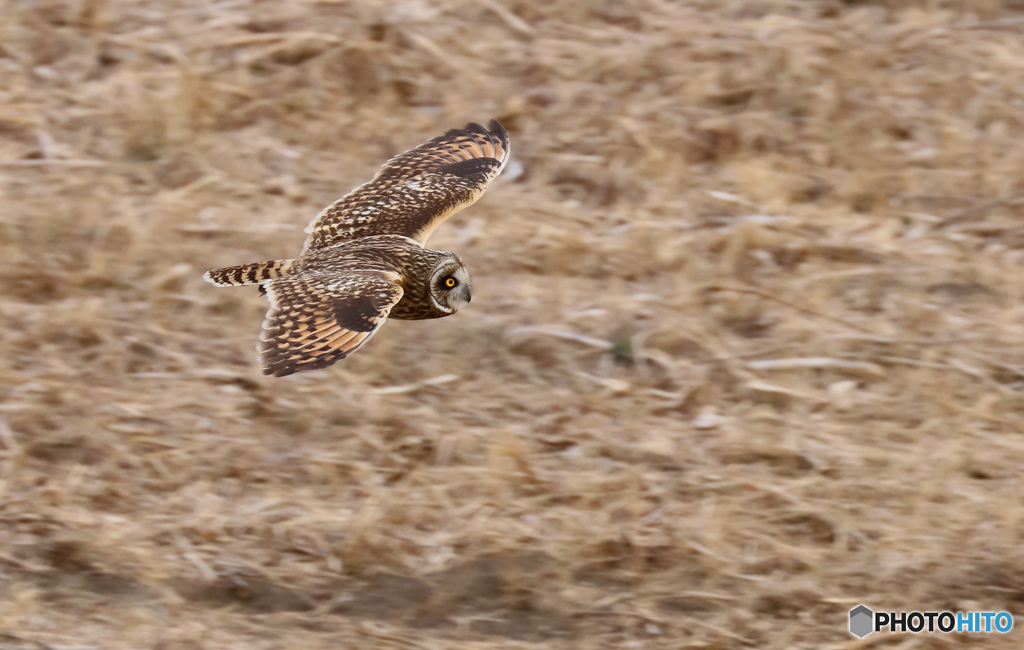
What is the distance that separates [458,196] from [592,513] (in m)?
1.53

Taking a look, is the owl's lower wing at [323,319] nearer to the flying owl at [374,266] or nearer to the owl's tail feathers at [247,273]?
the flying owl at [374,266]

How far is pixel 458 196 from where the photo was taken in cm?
454

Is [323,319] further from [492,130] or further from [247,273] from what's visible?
[492,130]

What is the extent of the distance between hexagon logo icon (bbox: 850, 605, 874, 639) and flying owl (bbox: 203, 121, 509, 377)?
208 centimetres

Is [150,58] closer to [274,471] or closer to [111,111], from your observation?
[111,111]

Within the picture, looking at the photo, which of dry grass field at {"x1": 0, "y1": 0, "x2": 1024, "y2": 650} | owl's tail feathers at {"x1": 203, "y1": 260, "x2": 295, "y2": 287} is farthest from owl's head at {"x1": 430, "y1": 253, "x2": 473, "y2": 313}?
dry grass field at {"x1": 0, "y1": 0, "x2": 1024, "y2": 650}

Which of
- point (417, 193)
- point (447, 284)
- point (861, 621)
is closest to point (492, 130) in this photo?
point (417, 193)

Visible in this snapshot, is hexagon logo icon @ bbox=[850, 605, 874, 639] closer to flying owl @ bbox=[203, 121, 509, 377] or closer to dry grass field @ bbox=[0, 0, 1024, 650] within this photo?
dry grass field @ bbox=[0, 0, 1024, 650]

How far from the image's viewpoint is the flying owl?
354 centimetres

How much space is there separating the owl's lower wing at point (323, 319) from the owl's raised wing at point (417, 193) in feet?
2.09

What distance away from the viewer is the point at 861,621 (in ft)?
16.5

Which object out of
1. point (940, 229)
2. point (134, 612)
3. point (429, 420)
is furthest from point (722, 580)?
point (940, 229)

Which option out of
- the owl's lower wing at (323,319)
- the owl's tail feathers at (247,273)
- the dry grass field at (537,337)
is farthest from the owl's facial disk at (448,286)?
the dry grass field at (537,337)

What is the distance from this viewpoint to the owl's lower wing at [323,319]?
3.47 meters
